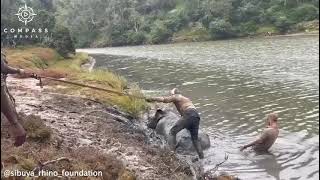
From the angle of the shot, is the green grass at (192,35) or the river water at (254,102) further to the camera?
the green grass at (192,35)

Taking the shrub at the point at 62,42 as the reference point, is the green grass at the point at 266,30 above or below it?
below

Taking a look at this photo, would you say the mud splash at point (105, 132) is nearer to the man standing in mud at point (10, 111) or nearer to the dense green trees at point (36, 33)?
the man standing in mud at point (10, 111)

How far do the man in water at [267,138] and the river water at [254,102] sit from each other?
0.96ft

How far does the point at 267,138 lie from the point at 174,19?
8916cm

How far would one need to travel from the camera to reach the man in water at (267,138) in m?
15.8

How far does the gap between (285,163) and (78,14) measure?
117m

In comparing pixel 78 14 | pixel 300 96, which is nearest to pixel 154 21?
pixel 78 14

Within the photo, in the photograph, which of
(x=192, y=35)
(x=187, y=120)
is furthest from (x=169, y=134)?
(x=192, y=35)

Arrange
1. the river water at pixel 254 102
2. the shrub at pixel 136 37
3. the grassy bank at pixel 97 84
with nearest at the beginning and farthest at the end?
the river water at pixel 254 102
the grassy bank at pixel 97 84
the shrub at pixel 136 37

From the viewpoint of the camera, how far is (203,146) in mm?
17016

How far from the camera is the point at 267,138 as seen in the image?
52.0 ft

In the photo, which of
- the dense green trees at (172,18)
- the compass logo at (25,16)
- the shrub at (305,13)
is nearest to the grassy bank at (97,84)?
the compass logo at (25,16)

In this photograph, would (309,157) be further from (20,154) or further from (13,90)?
(13,90)

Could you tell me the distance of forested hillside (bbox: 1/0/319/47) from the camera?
80.6 metres
